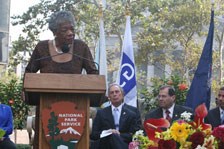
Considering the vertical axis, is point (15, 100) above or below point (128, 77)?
below

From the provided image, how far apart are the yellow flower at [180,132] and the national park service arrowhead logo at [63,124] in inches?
40.3

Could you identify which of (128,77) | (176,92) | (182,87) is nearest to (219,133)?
(128,77)

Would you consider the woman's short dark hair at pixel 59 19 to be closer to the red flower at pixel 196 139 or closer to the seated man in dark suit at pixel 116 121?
the red flower at pixel 196 139

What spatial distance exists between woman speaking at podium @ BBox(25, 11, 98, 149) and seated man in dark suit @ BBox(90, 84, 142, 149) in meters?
2.08

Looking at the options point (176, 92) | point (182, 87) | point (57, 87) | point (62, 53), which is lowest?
point (176, 92)

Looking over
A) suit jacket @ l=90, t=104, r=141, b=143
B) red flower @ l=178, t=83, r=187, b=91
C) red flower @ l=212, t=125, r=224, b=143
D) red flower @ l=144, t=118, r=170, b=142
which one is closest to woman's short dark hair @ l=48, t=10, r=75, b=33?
red flower @ l=144, t=118, r=170, b=142

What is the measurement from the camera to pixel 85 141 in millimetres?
3592

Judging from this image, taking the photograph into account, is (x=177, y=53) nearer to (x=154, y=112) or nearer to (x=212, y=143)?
(x=154, y=112)

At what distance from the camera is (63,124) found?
Answer: 138 inches

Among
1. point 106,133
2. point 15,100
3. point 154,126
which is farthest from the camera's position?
point 15,100

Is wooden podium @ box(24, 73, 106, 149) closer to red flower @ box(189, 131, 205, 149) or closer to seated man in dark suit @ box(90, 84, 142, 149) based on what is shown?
red flower @ box(189, 131, 205, 149)

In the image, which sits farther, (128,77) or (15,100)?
(15,100)

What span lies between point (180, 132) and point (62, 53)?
60.5 inches

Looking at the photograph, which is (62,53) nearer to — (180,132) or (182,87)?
(180,132)
